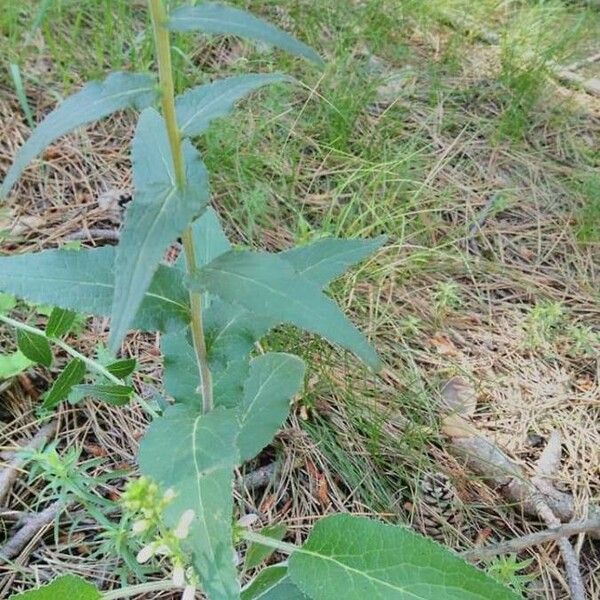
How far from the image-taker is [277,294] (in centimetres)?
92

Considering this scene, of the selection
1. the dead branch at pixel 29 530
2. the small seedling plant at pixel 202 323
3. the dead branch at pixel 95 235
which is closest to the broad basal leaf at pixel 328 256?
the small seedling plant at pixel 202 323

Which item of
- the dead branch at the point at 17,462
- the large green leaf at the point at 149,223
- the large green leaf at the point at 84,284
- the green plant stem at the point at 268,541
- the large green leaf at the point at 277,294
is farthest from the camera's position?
the dead branch at the point at 17,462

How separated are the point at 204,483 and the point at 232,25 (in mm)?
570

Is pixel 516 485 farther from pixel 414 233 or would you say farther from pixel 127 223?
pixel 127 223

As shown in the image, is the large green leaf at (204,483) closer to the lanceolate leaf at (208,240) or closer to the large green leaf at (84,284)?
the large green leaf at (84,284)

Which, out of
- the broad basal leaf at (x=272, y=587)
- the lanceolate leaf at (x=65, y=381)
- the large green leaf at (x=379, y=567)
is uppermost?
the lanceolate leaf at (x=65, y=381)

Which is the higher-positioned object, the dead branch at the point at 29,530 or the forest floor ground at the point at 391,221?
the forest floor ground at the point at 391,221

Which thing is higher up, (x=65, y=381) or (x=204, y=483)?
(x=204, y=483)

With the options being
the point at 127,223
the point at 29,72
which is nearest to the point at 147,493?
the point at 127,223

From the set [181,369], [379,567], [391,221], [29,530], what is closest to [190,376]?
[181,369]

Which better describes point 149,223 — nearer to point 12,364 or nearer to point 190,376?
point 190,376

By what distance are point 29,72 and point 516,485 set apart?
6.27 feet

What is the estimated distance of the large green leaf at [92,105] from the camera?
85 cm

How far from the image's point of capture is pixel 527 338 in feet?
6.63
